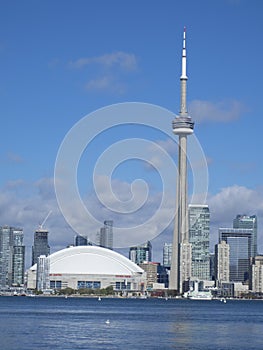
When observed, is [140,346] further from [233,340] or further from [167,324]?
[167,324]

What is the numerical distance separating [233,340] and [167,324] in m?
19.5

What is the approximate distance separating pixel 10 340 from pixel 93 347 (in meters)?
7.70

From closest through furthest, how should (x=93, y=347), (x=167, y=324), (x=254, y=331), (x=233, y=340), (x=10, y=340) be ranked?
(x=93, y=347) < (x=10, y=340) < (x=233, y=340) < (x=254, y=331) < (x=167, y=324)

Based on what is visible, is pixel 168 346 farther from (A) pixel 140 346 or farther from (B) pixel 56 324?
(B) pixel 56 324

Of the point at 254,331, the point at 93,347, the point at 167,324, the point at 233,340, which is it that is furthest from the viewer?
the point at 167,324

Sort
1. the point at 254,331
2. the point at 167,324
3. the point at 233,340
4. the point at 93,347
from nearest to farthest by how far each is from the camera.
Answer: the point at 93,347 < the point at 233,340 < the point at 254,331 < the point at 167,324

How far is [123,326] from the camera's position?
83000mm

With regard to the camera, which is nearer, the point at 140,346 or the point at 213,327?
the point at 140,346

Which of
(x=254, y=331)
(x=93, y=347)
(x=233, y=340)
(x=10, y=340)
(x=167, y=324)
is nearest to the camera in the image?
(x=93, y=347)

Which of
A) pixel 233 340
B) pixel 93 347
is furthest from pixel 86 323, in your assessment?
pixel 93 347

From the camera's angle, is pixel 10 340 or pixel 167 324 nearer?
pixel 10 340

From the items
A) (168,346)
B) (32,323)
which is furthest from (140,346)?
(32,323)

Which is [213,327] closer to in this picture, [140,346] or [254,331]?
[254,331]

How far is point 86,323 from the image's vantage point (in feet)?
286
